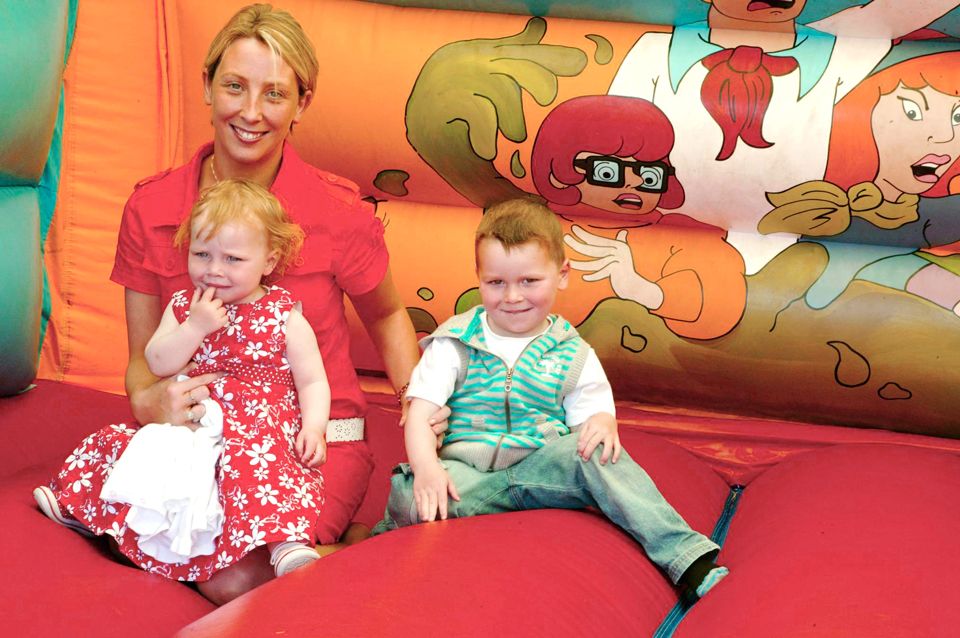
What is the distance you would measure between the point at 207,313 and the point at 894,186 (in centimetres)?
115

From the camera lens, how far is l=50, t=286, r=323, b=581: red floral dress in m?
1.30

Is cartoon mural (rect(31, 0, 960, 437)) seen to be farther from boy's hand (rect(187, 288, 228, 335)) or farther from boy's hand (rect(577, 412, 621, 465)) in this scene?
boy's hand (rect(187, 288, 228, 335))

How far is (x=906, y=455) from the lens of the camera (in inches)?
67.4

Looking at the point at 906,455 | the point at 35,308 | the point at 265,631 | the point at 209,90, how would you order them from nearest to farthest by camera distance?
the point at 265,631, the point at 209,90, the point at 906,455, the point at 35,308

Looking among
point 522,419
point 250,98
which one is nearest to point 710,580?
point 522,419

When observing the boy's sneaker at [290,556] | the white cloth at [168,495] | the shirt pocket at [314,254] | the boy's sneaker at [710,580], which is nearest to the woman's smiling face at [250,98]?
the shirt pocket at [314,254]

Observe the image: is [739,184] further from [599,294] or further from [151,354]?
[151,354]

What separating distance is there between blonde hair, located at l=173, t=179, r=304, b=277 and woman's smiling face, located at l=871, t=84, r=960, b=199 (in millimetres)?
993

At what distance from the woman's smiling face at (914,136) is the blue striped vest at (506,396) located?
67 centimetres

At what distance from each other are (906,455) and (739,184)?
1.73ft

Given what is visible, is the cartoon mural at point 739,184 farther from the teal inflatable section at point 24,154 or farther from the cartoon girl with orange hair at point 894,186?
the teal inflatable section at point 24,154

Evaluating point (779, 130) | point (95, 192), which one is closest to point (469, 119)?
point (779, 130)

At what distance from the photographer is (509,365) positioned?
153 cm

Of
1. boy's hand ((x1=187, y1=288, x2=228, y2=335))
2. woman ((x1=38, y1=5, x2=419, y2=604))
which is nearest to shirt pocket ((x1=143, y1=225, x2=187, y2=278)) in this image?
woman ((x1=38, y1=5, x2=419, y2=604))
